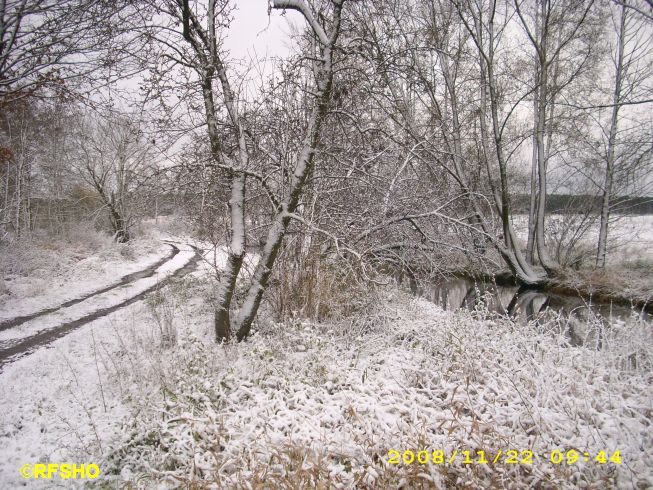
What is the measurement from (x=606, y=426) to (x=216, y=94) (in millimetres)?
6589

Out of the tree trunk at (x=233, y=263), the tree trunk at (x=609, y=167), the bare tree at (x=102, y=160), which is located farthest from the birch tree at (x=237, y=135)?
the bare tree at (x=102, y=160)

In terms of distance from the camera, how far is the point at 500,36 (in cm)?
1120

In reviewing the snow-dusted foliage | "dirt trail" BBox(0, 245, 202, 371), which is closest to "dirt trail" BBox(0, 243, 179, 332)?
"dirt trail" BBox(0, 245, 202, 371)

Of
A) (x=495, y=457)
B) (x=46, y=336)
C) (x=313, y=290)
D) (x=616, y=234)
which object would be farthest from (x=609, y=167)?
(x=46, y=336)

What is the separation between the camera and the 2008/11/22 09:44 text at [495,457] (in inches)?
102

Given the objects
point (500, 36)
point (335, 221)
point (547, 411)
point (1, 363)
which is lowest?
point (1, 363)

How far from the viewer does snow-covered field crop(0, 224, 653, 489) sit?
2635mm

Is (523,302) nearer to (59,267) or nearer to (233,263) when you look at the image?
→ (233,263)

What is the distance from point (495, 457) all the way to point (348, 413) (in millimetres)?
1320

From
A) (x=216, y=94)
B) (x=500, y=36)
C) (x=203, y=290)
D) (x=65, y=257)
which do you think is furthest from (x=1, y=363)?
(x=500, y=36)

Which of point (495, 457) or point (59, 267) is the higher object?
point (495, 457)

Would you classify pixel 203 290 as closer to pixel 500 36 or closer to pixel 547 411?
pixel 547 411

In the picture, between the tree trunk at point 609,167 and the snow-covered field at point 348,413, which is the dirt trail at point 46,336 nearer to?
the snow-covered field at point 348,413

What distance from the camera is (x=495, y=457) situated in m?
2.68
